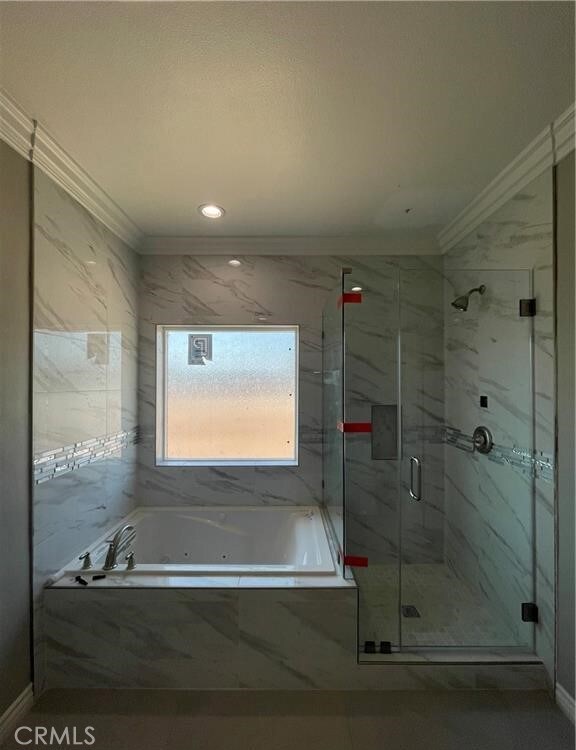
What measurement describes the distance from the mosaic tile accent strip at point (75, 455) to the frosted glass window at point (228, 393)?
1.59 ft

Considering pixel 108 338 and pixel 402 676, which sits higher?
pixel 108 338

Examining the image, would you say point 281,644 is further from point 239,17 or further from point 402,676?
point 239,17

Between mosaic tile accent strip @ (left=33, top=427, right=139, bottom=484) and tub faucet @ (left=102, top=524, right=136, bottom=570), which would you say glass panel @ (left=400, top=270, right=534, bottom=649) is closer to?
tub faucet @ (left=102, top=524, right=136, bottom=570)

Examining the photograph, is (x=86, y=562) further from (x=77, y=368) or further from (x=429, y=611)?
(x=429, y=611)

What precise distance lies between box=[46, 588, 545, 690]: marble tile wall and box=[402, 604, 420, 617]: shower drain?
364 mm

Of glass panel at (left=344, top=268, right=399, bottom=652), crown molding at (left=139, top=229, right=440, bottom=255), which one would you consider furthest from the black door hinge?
crown molding at (left=139, top=229, right=440, bottom=255)

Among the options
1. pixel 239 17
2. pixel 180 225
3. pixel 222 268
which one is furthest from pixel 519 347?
pixel 180 225

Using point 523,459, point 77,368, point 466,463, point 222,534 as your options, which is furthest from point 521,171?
point 222,534

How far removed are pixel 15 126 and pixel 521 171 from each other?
2.36 meters

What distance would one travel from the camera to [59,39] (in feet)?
3.94

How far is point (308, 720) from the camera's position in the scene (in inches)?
62.8

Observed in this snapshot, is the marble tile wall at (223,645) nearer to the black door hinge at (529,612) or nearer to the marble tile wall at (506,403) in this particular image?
the black door hinge at (529,612)

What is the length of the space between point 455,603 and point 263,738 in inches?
54.6

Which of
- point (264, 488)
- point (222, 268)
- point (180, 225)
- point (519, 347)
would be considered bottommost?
point (264, 488)
